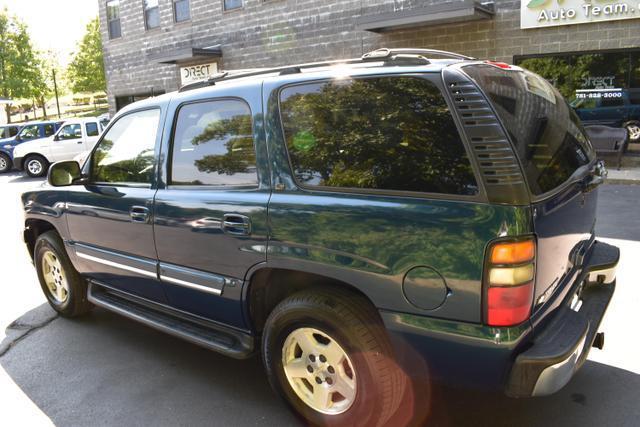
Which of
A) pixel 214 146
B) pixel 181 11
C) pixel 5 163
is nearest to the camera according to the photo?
pixel 214 146

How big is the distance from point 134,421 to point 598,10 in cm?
1127

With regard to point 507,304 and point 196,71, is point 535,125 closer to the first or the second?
point 507,304

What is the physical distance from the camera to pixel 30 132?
18484 mm

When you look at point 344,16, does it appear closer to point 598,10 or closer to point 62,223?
point 598,10

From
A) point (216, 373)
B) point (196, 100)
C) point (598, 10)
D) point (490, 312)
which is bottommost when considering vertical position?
point (216, 373)

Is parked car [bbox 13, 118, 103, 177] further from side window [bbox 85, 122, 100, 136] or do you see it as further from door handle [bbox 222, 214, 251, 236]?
door handle [bbox 222, 214, 251, 236]

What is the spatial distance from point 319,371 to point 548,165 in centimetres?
150

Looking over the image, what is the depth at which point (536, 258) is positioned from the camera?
7.52 ft

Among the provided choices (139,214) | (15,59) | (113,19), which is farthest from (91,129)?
(15,59)

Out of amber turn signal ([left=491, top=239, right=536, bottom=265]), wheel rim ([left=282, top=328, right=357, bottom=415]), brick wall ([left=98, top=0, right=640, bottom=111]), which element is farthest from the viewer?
brick wall ([left=98, top=0, right=640, bottom=111])

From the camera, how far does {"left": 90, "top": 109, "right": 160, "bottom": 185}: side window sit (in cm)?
360

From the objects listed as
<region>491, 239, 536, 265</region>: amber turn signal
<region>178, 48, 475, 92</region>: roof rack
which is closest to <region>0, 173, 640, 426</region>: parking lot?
<region>491, 239, 536, 265</region>: amber turn signal

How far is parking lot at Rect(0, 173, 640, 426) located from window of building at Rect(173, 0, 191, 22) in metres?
15.1

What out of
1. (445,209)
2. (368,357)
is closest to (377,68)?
(445,209)
